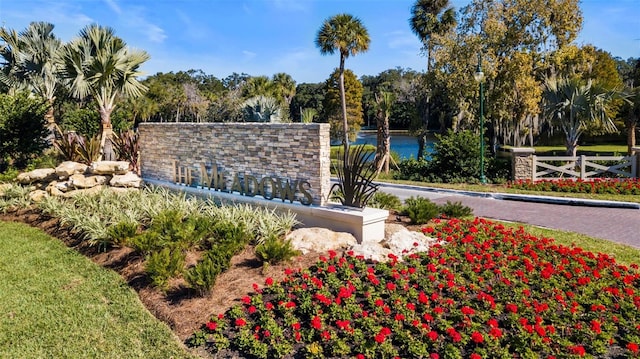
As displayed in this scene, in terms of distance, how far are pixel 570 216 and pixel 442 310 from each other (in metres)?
7.74

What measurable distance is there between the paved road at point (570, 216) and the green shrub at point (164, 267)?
7.83 metres

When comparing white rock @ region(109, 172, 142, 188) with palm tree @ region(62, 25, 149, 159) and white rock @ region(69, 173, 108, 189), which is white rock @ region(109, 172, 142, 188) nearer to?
white rock @ region(69, 173, 108, 189)

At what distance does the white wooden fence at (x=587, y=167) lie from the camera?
16.2 m

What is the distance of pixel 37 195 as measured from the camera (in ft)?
40.5

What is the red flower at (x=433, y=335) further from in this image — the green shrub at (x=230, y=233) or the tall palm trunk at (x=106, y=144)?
the tall palm trunk at (x=106, y=144)

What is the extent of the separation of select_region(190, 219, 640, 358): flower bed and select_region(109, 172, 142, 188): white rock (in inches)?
302

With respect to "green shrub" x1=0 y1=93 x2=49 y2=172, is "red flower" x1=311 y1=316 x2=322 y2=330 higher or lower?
lower

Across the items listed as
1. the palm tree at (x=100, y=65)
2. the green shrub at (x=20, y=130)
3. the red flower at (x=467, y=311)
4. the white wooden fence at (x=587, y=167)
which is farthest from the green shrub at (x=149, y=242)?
the white wooden fence at (x=587, y=167)

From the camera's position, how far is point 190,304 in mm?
5535

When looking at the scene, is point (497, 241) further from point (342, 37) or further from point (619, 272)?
point (342, 37)

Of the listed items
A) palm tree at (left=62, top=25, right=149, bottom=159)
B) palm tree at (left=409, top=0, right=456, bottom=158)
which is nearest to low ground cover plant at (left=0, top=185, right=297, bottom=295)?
palm tree at (left=62, top=25, right=149, bottom=159)

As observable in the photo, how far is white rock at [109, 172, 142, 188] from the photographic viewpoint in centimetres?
1184

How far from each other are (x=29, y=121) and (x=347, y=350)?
59.5 feet

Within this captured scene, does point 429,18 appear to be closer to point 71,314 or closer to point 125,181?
point 125,181
